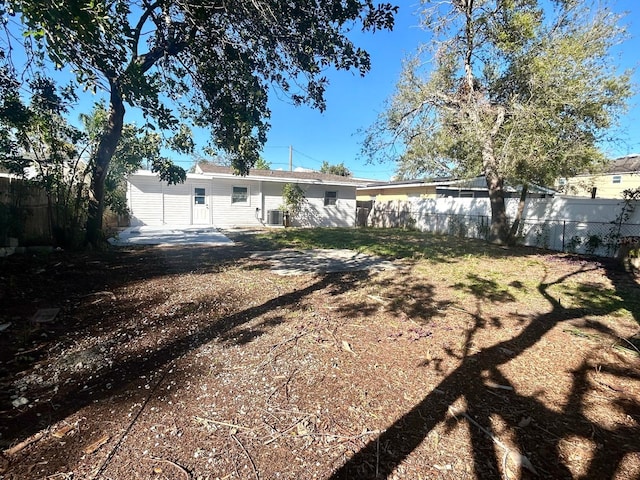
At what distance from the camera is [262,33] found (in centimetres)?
579

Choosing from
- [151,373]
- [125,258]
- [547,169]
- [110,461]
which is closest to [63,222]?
[125,258]

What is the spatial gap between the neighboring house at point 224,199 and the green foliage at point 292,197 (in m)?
0.32

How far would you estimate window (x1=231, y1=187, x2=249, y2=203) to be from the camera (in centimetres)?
1686

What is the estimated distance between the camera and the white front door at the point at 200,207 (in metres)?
16.3

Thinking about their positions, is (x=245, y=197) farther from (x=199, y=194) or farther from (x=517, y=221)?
(x=517, y=221)

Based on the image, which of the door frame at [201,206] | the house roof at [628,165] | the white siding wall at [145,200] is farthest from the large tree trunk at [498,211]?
the house roof at [628,165]

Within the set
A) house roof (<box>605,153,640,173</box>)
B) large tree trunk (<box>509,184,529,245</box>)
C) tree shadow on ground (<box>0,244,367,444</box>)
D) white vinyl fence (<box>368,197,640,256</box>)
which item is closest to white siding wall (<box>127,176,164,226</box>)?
tree shadow on ground (<box>0,244,367,444</box>)

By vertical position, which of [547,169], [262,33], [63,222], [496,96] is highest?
[496,96]

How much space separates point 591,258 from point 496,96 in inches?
220

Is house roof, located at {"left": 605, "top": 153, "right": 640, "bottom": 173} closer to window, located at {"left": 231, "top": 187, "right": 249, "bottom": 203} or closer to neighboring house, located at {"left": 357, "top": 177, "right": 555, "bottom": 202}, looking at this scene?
neighboring house, located at {"left": 357, "top": 177, "right": 555, "bottom": 202}

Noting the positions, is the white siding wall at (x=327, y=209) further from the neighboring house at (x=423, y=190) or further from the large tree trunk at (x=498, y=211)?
the large tree trunk at (x=498, y=211)

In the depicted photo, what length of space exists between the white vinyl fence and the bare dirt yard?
4871mm

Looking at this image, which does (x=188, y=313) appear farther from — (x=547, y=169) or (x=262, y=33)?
(x=547, y=169)

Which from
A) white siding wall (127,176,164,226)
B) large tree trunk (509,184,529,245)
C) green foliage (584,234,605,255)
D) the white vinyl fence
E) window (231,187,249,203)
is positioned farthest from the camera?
window (231,187,249,203)
